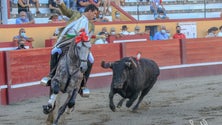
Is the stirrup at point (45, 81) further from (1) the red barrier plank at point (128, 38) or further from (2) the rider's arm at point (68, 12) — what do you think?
(1) the red barrier plank at point (128, 38)

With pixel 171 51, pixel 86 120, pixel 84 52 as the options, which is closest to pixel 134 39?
pixel 171 51

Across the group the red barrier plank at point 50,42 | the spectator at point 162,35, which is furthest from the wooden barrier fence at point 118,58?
the red barrier plank at point 50,42

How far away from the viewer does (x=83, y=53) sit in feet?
22.5

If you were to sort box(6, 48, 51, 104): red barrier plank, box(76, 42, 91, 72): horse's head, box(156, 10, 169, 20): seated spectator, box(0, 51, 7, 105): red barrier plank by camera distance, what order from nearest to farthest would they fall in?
1. box(76, 42, 91, 72): horse's head
2. box(0, 51, 7, 105): red barrier plank
3. box(6, 48, 51, 104): red barrier plank
4. box(156, 10, 169, 20): seated spectator

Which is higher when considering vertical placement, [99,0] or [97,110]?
[99,0]

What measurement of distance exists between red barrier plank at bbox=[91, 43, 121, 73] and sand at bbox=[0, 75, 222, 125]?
78cm

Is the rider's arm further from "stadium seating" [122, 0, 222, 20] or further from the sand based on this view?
"stadium seating" [122, 0, 222, 20]

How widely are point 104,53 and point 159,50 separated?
203cm

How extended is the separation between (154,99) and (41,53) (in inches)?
100

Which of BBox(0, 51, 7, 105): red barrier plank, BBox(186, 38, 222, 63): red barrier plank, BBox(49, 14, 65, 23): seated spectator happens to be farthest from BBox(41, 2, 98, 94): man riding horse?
BBox(186, 38, 222, 63): red barrier plank

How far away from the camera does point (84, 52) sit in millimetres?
6859

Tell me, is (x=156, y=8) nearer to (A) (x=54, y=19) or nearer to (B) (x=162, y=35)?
(B) (x=162, y=35)

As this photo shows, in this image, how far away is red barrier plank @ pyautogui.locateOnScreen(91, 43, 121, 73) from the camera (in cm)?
1332

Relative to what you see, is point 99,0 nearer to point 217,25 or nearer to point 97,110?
point 217,25
